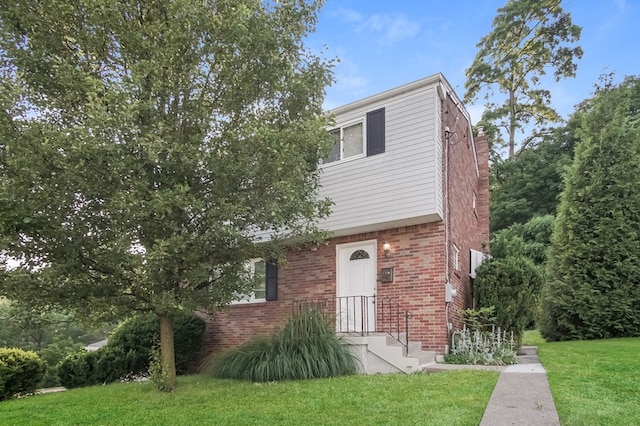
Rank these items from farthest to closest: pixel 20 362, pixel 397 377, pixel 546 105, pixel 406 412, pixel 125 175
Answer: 1. pixel 546 105
2. pixel 20 362
3. pixel 397 377
4. pixel 125 175
5. pixel 406 412

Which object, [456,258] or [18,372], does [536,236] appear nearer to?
[456,258]

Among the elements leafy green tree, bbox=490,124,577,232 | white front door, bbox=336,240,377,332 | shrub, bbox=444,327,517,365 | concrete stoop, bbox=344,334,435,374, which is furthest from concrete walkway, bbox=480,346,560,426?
leafy green tree, bbox=490,124,577,232

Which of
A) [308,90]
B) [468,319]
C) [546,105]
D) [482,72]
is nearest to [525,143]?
[546,105]

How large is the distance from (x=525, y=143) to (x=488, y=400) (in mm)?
25009

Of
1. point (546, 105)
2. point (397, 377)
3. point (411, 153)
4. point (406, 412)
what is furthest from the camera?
point (546, 105)

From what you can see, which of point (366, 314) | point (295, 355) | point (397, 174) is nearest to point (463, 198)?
point (397, 174)

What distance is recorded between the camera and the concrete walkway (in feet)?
13.5

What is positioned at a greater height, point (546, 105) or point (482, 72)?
point (482, 72)

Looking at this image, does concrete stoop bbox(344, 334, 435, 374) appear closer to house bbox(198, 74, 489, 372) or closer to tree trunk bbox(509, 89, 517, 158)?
house bbox(198, 74, 489, 372)

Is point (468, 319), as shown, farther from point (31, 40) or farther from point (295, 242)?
point (31, 40)

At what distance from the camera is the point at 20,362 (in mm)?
8242

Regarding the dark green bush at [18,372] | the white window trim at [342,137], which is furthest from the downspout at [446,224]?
the dark green bush at [18,372]

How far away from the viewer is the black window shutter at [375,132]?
9.60 m

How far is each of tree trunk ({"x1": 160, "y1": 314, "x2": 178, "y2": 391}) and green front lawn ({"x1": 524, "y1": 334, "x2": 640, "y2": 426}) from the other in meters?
5.17
